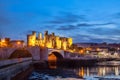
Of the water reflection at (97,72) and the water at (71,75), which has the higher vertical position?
the water at (71,75)

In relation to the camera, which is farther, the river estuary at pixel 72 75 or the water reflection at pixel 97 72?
the water reflection at pixel 97 72

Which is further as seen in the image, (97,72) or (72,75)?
(97,72)

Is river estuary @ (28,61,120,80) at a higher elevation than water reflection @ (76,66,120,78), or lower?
higher

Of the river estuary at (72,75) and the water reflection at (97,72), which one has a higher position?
the river estuary at (72,75)

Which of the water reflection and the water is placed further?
the water reflection

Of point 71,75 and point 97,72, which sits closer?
point 71,75

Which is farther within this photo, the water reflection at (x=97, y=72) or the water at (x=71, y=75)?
the water reflection at (x=97, y=72)

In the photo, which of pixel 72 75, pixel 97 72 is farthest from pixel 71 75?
pixel 97 72

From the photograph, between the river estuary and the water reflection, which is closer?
the river estuary

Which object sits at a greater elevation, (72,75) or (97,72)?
(72,75)

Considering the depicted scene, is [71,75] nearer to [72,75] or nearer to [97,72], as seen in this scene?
Answer: [72,75]

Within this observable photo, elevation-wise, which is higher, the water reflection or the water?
the water

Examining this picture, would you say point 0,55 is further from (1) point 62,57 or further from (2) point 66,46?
(2) point 66,46

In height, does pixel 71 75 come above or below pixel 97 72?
above
